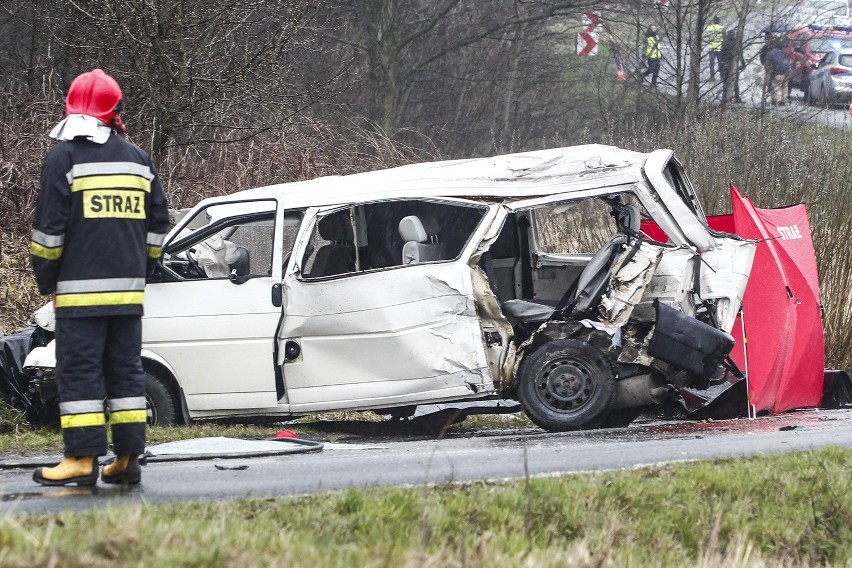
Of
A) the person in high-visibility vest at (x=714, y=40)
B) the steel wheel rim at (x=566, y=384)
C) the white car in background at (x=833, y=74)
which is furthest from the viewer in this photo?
the white car in background at (x=833, y=74)

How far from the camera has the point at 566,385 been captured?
8555mm

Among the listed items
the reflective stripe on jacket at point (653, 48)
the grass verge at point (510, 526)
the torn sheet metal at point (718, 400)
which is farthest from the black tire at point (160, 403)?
the reflective stripe on jacket at point (653, 48)

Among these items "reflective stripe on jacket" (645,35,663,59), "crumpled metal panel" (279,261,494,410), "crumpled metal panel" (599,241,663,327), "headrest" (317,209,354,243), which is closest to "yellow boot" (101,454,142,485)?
"crumpled metal panel" (279,261,494,410)

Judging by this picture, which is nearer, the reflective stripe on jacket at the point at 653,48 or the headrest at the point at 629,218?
the headrest at the point at 629,218

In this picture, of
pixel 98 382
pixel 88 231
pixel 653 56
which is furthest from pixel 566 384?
pixel 653 56

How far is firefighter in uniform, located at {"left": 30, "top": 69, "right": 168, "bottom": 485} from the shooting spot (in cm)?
535

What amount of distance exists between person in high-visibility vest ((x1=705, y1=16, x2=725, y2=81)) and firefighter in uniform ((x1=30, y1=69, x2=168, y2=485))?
25.7 metres

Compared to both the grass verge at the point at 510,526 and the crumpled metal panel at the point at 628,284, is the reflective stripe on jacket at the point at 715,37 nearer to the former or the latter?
the crumpled metal panel at the point at 628,284

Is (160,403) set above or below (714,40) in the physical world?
below

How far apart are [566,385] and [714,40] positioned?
22859 millimetres

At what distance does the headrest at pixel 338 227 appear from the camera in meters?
8.99

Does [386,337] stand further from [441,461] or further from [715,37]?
Result: [715,37]

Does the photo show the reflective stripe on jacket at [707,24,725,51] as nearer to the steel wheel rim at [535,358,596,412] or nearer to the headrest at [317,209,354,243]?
the headrest at [317,209,354,243]

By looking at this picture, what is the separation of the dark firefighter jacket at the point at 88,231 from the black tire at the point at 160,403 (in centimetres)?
Answer: 343
